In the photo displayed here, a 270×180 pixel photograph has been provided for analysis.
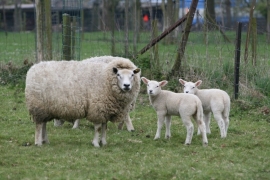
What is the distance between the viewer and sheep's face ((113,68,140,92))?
865 centimetres

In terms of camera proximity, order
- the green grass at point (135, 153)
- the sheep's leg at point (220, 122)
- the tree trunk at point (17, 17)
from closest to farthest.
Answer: the green grass at point (135, 153)
the sheep's leg at point (220, 122)
the tree trunk at point (17, 17)

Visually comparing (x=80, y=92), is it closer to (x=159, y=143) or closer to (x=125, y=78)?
(x=125, y=78)

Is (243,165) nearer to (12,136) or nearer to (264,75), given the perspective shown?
(12,136)

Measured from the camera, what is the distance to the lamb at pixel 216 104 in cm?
929

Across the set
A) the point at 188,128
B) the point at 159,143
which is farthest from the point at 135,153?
the point at 188,128

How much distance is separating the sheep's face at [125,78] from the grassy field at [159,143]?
91 cm

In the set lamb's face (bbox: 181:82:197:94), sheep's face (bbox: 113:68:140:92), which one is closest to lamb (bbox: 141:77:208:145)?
lamb's face (bbox: 181:82:197:94)

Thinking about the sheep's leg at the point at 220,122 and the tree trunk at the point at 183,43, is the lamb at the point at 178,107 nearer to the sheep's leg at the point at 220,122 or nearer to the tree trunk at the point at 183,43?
the sheep's leg at the point at 220,122

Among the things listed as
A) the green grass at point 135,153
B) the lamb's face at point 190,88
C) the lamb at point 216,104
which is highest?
the lamb's face at point 190,88

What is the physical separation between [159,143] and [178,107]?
0.64 m

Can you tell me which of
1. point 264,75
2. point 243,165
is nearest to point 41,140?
point 243,165

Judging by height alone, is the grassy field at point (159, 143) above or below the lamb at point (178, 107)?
below

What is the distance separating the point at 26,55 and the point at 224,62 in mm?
5603

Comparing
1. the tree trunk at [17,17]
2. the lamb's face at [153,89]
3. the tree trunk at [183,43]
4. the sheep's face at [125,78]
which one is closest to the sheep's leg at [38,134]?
the sheep's face at [125,78]
